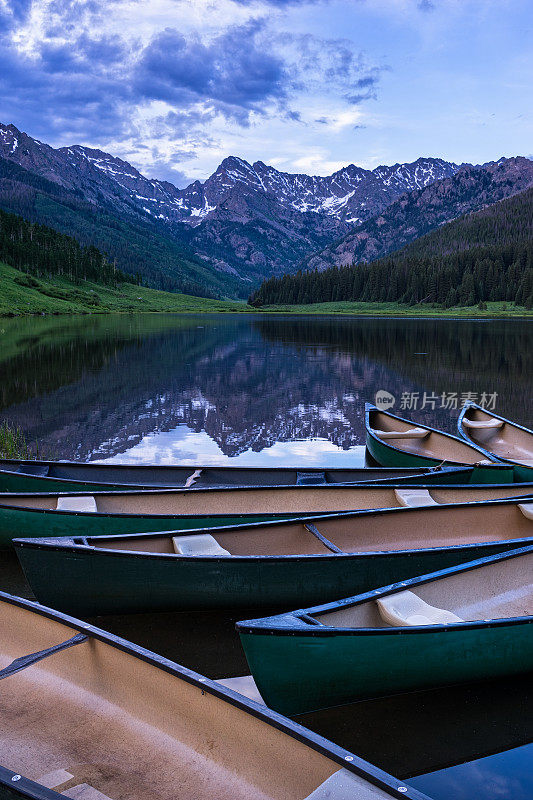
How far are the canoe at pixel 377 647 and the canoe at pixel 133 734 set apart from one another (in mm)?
975

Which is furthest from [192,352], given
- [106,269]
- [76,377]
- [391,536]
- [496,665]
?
[106,269]

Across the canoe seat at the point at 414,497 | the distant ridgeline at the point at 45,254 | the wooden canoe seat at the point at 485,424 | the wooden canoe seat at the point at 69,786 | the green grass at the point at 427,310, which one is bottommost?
the wooden canoe seat at the point at 69,786

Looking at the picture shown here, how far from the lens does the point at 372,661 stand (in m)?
6.26

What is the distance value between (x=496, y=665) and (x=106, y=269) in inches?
8028

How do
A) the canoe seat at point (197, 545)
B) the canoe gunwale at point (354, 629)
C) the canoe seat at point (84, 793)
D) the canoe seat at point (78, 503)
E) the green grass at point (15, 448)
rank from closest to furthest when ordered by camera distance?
the canoe seat at point (84, 793) → the canoe gunwale at point (354, 629) → the canoe seat at point (197, 545) → the canoe seat at point (78, 503) → the green grass at point (15, 448)

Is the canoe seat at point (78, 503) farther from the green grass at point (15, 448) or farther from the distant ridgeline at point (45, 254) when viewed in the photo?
the distant ridgeline at point (45, 254)

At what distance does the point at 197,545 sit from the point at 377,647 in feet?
11.5

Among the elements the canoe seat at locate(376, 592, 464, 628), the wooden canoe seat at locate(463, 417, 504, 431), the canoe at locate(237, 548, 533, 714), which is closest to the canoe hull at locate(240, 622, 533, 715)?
the canoe at locate(237, 548, 533, 714)

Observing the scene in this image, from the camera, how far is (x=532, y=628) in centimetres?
691

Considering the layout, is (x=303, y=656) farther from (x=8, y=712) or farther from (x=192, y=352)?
(x=192, y=352)

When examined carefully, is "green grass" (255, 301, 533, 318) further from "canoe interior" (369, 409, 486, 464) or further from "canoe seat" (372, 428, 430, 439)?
"canoe seat" (372, 428, 430, 439)

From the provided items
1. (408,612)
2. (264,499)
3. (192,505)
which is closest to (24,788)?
(408,612)

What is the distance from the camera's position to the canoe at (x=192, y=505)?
9953 mm

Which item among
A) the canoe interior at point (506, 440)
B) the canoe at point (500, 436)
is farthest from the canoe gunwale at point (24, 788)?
the canoe interior at point (506, 440)
